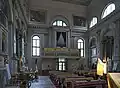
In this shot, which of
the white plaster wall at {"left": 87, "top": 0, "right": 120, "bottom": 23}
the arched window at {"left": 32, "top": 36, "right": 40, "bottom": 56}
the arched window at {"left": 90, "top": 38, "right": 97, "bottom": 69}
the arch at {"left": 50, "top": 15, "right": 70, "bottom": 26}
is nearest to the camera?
the white plaster wall at {"left": 87, "top": 0, "right": 120, "bottom": 23}

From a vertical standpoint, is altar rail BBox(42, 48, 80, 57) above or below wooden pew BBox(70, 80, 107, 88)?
above

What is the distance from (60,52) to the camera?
76.2ft

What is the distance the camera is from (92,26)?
24.5 m

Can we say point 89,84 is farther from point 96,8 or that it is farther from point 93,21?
point 93,21

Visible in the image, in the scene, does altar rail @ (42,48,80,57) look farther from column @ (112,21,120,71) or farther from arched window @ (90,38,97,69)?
column @ (112,21,120,71)

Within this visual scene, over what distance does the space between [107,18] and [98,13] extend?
12.0ft

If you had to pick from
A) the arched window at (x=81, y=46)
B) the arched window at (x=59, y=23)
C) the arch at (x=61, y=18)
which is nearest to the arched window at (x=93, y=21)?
the arched window at (x=81, y=46)

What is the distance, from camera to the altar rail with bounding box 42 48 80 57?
74.8 ft

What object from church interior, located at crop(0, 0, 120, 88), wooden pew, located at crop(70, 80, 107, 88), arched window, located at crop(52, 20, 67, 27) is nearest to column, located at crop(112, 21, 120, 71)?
church interior, located at crop(0, 0, 120, 88)

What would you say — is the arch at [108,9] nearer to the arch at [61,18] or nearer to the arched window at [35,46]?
the arch at [61,18]

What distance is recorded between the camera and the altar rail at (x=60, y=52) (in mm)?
22797

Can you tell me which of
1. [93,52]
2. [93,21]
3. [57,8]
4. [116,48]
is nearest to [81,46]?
[93,52]

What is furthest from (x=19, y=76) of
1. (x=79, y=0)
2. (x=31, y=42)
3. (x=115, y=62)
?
(x=79, y=0)

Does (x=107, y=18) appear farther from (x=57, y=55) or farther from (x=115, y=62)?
(x=57, y=55)
